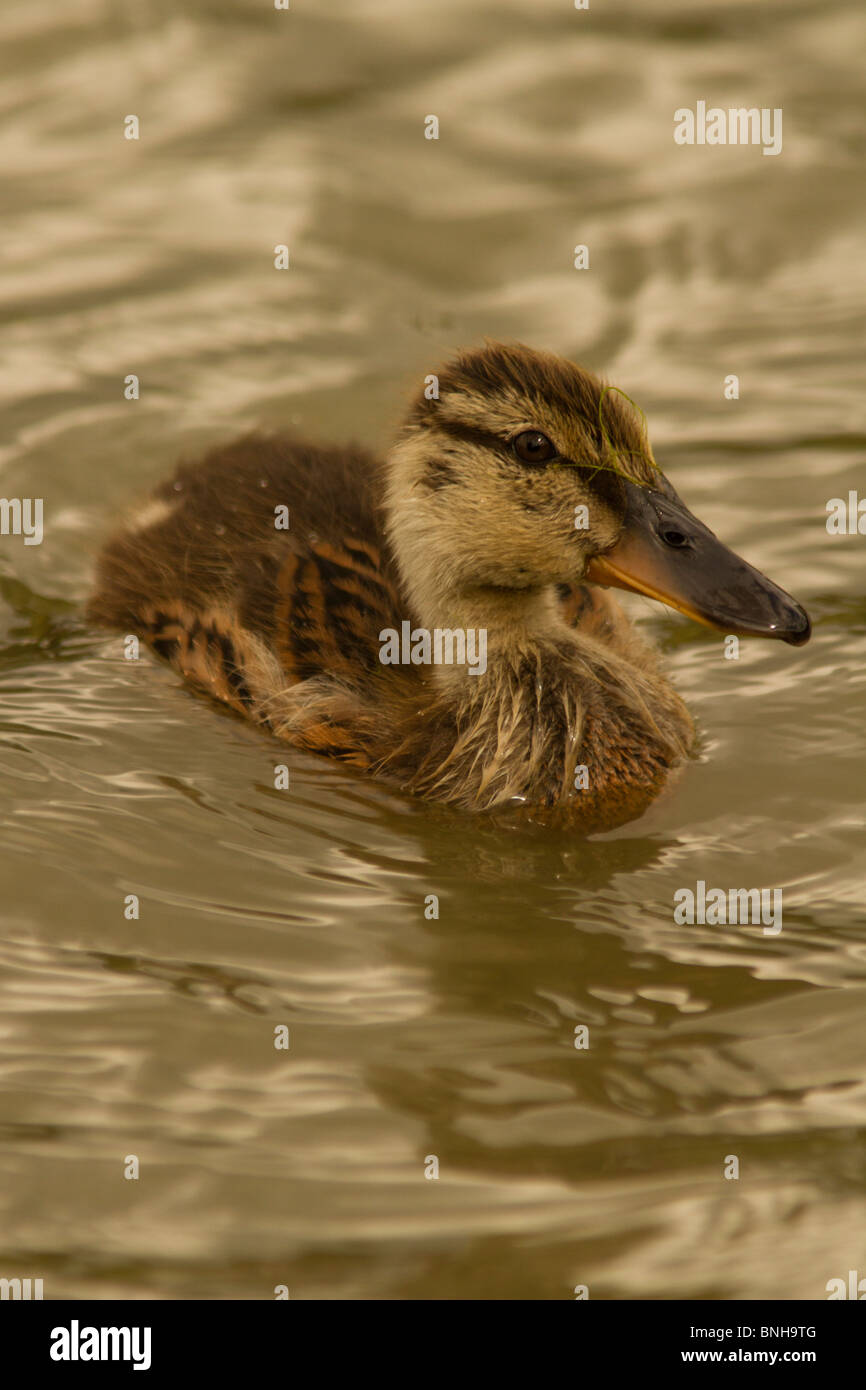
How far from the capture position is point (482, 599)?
18.3 ft

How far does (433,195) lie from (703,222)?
132cm

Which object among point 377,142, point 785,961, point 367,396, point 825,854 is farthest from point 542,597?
point 377,142

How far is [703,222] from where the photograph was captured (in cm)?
895

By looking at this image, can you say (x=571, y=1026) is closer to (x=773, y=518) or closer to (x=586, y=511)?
(x=586, y=511)

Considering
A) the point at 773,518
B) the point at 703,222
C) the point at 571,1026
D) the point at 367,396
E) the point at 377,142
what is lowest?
the point at 571,1026

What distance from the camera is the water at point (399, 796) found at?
3791 mm

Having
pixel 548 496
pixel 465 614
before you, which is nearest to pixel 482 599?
pixel 465 614

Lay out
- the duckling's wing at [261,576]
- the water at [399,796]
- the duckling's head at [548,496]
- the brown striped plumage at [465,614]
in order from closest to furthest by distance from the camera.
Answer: the water at [399,796], the duckling's head at [548,496], the brown striped plumage at [465,614], the duckling's wing at [261,576]

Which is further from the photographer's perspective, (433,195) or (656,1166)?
(433,195)

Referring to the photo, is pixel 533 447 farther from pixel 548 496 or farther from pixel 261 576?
pixel 261 576

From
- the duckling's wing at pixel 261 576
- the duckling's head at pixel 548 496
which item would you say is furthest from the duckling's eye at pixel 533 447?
the duckling's wing at pixel 261 576

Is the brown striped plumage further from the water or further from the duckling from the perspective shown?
the water

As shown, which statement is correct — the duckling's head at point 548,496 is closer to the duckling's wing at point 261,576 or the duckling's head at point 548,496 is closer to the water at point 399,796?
the duckling's wing at point 261,576
